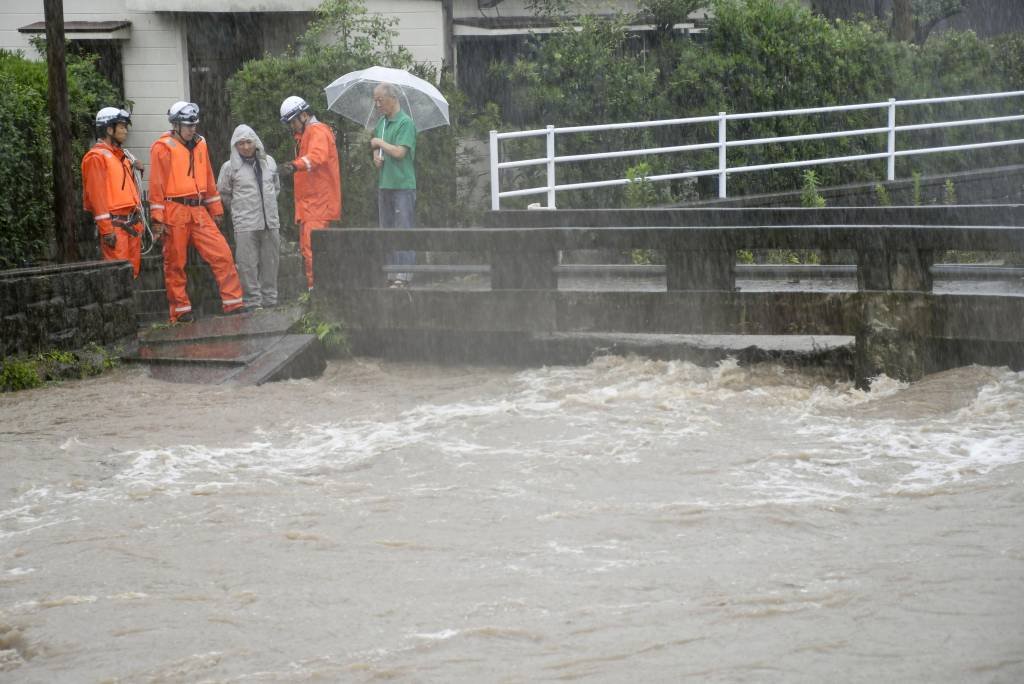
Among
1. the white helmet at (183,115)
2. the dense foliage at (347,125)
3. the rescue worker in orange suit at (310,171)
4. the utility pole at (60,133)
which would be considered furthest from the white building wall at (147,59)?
the utility pole at (60,133)

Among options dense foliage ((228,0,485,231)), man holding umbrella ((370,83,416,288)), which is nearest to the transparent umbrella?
man holding umbrella ((370,83,416,288))

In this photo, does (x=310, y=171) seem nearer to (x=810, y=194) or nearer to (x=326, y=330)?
(x=326, y=330)

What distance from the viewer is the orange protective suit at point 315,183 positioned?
13.3 meters

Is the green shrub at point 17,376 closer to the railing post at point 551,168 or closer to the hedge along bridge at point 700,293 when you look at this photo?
the hedge along bridge at point 700,293

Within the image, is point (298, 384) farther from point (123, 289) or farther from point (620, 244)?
point (620, 244)

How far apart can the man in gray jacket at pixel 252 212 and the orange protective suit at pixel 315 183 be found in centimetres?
33

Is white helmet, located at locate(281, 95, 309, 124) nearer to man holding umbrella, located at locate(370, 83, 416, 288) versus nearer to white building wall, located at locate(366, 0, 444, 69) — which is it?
man holding umbrella, located at locate(370, 83, 416, 288)

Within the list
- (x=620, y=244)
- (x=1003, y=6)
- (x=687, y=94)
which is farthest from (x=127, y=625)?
(x=1003, y=6)

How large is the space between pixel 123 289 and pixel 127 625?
604 cm

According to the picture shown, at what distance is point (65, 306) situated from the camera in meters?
11.2

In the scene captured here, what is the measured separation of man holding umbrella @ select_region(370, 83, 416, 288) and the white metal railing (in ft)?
5.52

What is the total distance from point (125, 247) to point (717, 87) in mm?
8817

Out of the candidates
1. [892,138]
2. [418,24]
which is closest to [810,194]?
[892,138]

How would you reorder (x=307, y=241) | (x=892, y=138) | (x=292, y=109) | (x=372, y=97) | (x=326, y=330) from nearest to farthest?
(x=326, y=330)
(x=292, y=109)
(x=307, y=241)
(x=372, y=97)
(x=892, y=138)
